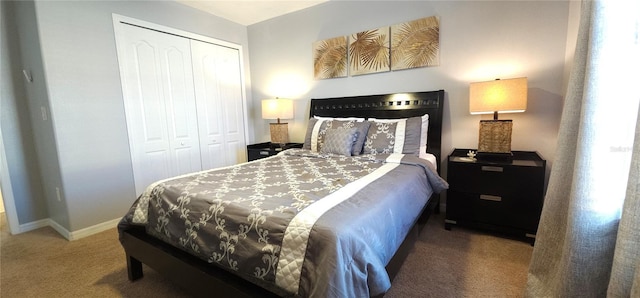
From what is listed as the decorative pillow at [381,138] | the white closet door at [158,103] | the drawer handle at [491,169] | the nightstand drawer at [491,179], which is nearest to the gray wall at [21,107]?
the white closet door at [158,103]

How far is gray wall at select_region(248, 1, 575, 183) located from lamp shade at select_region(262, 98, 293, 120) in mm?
296

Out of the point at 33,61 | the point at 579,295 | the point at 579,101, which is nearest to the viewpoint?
the point at 579,295

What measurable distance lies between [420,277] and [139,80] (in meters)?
3.19

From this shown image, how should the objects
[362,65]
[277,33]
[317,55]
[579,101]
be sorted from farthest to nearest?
[277,33] → [317,55] → [362,65] → [579,101]

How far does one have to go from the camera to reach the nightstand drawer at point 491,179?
1975 mm

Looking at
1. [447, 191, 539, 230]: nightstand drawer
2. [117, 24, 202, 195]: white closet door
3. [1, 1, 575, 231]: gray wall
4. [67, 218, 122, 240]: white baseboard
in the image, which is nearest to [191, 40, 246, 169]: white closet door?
[117, 24, 202, 195]: white closet door

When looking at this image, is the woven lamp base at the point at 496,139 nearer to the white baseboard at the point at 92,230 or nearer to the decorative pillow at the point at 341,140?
the decorative pillow at the point at 341,140

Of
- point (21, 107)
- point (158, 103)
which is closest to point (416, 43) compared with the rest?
point (158, 103)

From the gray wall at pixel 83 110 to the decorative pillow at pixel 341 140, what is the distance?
2.09m

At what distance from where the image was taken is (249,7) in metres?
3.27

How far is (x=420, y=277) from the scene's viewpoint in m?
1.69

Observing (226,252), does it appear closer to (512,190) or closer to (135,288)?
(135,288)

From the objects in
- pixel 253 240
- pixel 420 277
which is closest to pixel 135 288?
pixel 253 240

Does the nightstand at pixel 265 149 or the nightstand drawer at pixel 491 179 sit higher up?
the nightstand at pixel 265 149
